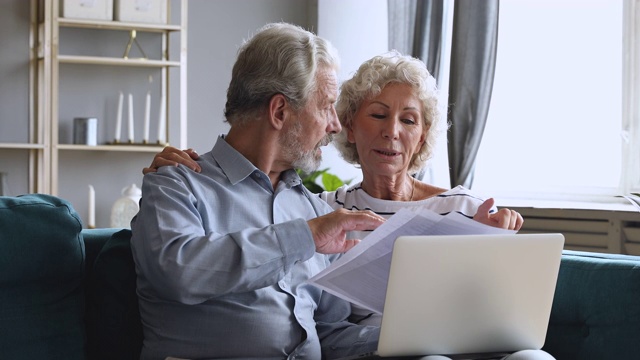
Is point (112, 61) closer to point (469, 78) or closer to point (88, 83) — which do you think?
point (88, 83)

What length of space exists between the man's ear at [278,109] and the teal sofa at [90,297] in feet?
1.51

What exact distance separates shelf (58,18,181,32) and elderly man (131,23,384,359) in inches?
107

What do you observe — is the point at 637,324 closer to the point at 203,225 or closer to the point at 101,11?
the point at 203,225

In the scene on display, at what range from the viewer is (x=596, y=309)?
196 cm

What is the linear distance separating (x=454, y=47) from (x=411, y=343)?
2.84m

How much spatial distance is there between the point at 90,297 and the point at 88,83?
10.3ft

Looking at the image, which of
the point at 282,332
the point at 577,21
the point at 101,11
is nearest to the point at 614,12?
the point at 577,21

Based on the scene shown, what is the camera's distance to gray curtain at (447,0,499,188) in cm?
421

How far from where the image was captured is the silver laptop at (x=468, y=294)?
1604mm

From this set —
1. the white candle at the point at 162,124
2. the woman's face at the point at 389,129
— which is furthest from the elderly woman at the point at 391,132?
the white candle at the point at 162,124

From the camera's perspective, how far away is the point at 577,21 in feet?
14.2

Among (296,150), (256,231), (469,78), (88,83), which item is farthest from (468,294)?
(88,83)

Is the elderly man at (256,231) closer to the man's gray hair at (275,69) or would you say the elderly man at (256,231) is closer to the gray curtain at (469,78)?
the man's gray hair at (275,69)

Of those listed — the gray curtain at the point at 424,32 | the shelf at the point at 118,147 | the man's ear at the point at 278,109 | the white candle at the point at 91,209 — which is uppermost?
the gray curtain at the point at 424,32
